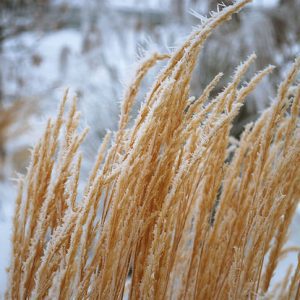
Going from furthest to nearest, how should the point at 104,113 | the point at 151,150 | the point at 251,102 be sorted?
1. the point at 104,113
2. the point at 251,102
3. the point at 151,150

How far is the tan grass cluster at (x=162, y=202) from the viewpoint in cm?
71

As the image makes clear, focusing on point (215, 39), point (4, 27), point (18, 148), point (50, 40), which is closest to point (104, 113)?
point (215, 39)

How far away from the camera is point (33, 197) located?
0.83m

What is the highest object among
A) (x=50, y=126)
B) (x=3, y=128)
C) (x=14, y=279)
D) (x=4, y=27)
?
(x=4, y=27)

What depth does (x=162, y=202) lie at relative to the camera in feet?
2.45

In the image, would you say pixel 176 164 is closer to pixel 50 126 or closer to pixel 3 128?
pixel 50 126

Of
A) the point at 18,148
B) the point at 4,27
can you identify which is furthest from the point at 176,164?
the point at 18,148

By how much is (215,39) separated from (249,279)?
7.50 ft

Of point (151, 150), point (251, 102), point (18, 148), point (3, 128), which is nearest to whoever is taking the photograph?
point (151, 150)

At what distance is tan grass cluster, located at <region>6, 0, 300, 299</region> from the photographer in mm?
708

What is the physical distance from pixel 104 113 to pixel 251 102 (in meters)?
0.89

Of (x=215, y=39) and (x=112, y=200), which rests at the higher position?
(x=215, y=39)

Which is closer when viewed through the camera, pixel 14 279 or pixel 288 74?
pixel 288 74

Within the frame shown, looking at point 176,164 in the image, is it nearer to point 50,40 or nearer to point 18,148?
point 18,148
